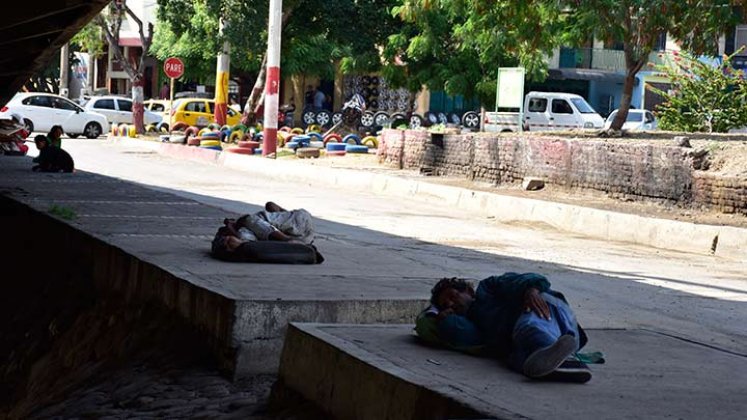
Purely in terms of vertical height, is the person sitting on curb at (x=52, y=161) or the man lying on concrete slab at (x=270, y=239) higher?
the man lying on concrete slab at (x=270, y=239)

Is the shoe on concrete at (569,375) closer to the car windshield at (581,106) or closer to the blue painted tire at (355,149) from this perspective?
the blue painted tire at (355,149)

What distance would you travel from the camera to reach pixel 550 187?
21.2 metres

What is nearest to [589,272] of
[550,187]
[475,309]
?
[475,309]

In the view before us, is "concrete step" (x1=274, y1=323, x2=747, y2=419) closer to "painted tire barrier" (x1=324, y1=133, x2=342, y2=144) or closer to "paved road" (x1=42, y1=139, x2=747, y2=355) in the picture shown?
"paved road" (x1=42, y1=139, x2=747, y2=355)

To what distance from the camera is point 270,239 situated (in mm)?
9836

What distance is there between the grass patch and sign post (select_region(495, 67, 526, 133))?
57.7ft

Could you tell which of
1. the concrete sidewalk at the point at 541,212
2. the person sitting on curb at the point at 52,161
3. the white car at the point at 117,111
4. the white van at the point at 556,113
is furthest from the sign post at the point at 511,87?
the white car at the point at 117,111

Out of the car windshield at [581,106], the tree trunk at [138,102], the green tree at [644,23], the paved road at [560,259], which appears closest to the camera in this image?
the paved road at [560,259]

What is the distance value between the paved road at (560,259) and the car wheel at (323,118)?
28.9m

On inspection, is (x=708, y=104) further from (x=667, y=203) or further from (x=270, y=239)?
(x=270, y=239)

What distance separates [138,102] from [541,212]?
95.8 ft

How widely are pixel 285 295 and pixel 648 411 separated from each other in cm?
313

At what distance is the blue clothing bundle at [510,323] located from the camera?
5.96m

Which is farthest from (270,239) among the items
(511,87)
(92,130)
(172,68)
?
(92,130)
